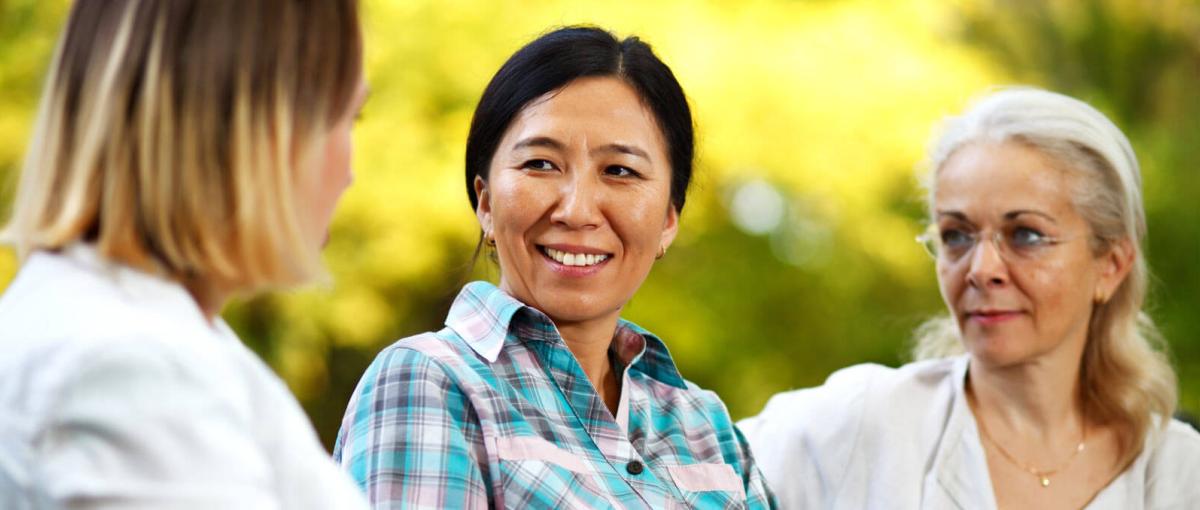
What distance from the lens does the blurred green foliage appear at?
547 cm

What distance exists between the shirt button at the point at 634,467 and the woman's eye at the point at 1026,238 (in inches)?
43.0

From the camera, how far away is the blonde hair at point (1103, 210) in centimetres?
279

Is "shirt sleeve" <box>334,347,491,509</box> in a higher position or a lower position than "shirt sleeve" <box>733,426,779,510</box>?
higher

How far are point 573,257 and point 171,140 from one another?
3.46 ft

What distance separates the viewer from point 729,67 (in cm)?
608

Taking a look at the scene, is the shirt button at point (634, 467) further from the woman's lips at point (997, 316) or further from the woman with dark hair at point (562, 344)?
the woman's lips at point (997, 316)

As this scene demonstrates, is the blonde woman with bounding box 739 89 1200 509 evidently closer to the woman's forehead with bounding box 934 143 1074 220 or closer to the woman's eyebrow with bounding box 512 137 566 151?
the woman's forehead with bounding box 934 143 1074 220

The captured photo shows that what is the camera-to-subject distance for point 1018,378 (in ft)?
9.29

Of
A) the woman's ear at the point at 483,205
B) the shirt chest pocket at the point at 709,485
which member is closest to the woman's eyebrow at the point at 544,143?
the woman's ear at the point at 483,205

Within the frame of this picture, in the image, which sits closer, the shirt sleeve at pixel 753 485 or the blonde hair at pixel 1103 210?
the shirt sleeve at pixel 753 485

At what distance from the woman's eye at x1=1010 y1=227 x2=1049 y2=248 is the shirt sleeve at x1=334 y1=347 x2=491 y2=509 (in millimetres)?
1331

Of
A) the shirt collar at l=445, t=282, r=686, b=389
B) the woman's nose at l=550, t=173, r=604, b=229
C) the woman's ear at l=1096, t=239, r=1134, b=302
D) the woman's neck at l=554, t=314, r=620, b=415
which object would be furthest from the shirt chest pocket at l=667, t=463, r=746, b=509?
the woman's ear at l=1096, t=239, r=1134, b=302

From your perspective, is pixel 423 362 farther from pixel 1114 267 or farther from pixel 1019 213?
pixel 1114 267

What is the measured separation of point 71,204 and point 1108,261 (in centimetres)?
229
